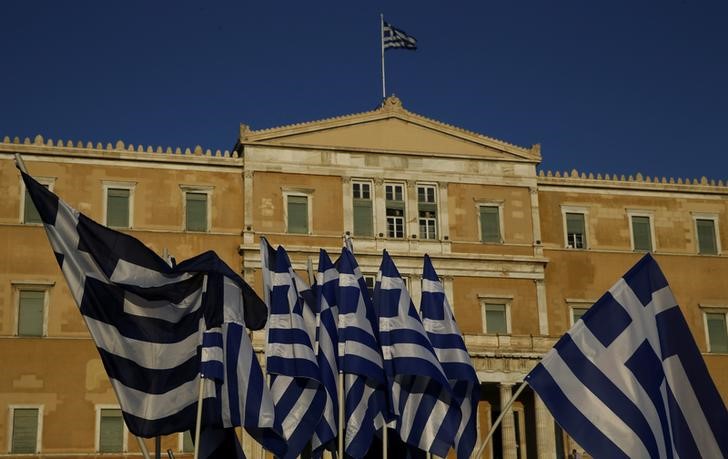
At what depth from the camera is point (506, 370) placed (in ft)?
133

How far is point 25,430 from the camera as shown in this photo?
38.0 metres

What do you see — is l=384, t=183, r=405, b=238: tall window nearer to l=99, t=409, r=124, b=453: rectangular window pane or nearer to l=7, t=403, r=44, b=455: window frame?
l=99, t=409, r=124, b=453: rectangular window pane

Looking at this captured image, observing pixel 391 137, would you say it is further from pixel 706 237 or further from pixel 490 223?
pixel 706 237

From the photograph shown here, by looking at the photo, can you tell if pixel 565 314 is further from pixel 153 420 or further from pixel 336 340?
pixel 153 420

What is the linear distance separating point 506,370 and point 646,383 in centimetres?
2235

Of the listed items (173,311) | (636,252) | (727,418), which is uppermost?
(636,252)

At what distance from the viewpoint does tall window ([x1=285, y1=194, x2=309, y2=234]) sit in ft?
136

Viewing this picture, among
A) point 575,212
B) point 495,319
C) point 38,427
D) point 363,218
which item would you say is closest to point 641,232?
point 575,212

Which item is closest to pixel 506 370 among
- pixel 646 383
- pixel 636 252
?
pixel 636 252

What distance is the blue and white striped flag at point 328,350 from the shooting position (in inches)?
886

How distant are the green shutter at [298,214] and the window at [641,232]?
1222 cm

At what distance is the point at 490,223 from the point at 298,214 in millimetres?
6834

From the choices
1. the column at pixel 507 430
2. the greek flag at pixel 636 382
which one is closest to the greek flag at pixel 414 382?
the greek flag at pixel 636 382

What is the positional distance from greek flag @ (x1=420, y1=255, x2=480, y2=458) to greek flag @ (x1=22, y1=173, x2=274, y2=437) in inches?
222
